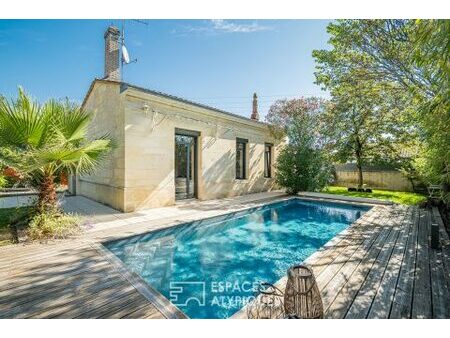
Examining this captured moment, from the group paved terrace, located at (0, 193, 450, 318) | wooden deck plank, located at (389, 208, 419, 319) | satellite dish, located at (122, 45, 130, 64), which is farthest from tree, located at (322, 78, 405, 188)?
wooden deck plank, located at (389, 208, 419, 319)

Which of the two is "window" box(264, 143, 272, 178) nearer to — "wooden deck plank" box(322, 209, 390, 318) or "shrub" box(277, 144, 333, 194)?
"shrub" box(277, 144, 333, 194)

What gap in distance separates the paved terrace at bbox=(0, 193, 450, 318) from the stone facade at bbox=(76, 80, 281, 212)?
2743mm

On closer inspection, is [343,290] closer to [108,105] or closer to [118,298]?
[118,298]

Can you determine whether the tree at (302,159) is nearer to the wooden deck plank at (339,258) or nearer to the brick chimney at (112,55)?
the wooden deck plank at (339,258)

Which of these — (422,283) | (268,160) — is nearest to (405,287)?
(422,283)

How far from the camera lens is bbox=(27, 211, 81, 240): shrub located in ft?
16.8

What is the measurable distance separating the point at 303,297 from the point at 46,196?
5.88 metres

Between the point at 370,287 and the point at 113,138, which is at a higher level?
the point at 113,138

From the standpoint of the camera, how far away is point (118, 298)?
2941 mm

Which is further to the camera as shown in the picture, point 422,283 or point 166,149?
point 166,149

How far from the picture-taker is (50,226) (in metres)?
5.27

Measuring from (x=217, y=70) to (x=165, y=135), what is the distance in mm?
3051

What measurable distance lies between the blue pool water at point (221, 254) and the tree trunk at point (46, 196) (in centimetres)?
176

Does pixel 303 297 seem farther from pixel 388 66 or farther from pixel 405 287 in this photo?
pixel 388 66
